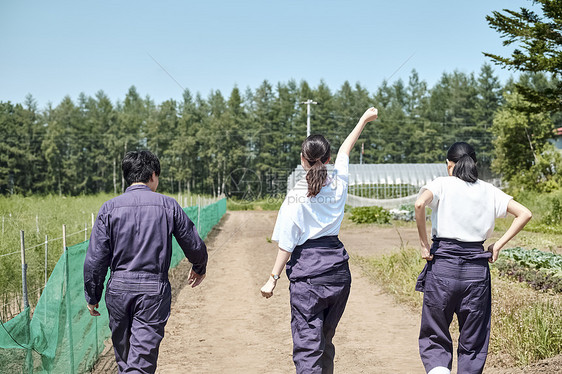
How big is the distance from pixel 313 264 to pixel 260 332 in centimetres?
418

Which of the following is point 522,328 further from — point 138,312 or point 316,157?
point 138,312

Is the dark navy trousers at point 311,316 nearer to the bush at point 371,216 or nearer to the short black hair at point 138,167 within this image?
the short black hair at point 138,167

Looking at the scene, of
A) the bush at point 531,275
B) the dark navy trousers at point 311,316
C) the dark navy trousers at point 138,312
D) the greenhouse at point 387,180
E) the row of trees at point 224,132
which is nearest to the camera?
the dark navy trousers at point 138,312

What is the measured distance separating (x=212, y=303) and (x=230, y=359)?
11.3 ft

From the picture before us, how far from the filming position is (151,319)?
3703mm

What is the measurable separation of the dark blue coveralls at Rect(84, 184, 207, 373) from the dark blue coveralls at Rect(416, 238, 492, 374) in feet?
6.14

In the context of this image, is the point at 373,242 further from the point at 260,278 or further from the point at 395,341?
the point at 395,341

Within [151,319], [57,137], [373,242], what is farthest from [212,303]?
[57,137]

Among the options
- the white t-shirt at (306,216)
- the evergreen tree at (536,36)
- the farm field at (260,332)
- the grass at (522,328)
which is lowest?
the farm field at (260,332)

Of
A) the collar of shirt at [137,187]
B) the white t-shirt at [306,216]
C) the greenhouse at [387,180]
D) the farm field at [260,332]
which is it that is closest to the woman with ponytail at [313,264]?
the white t-shirt at [306,216]

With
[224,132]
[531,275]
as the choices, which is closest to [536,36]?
[531,275]

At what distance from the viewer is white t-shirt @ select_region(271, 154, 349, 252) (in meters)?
3.84

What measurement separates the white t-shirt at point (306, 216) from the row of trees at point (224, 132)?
67.4m

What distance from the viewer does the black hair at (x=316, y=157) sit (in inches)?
155
